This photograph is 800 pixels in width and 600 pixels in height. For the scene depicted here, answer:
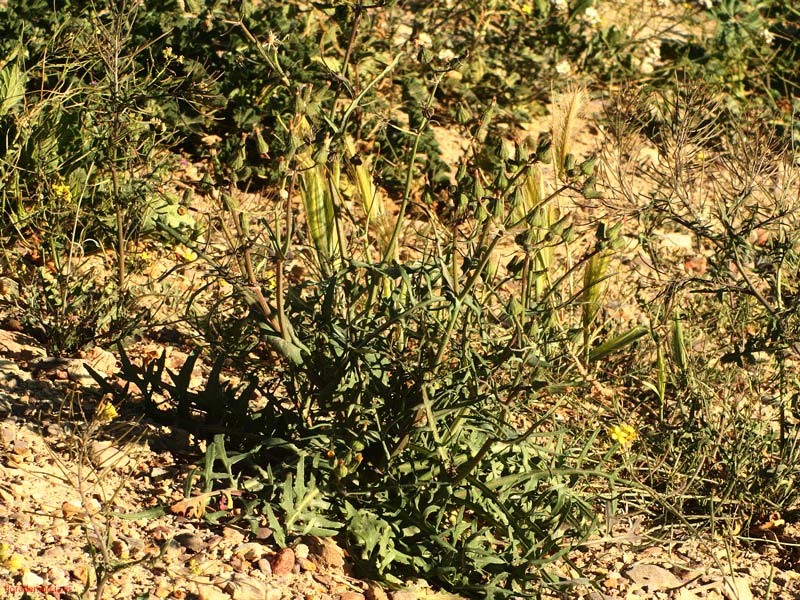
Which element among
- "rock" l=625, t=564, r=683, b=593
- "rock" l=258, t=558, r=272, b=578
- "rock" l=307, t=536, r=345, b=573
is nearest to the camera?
"rock" l=258, t=558, r=272, b=578

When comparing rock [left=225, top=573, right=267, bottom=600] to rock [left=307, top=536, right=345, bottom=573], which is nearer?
rock [left=225, top=573, right=267, bottom=600]

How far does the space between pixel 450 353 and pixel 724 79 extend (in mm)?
3606

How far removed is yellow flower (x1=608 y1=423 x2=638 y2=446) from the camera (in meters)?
3.22

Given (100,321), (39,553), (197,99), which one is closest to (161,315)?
(100,321)

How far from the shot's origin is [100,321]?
11.1 feet

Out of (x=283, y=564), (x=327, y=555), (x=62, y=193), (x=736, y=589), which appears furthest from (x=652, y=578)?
(x=62, y=193)

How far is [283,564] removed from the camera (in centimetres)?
264

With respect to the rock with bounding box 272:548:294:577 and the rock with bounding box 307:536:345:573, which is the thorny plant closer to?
the rock with bounding box 307:536:345:573

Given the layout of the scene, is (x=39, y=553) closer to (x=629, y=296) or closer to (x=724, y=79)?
(x=629, y=296)

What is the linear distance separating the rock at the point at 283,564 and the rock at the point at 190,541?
19 centimetres

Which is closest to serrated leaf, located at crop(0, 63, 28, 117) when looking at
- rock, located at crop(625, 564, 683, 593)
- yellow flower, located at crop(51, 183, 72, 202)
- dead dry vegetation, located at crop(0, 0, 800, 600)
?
dead dry vegetation, located at crop(0, 0, 800, 600)

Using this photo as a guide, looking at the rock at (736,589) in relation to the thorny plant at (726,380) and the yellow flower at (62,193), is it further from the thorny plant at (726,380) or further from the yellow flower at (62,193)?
the yellow flower at (62,193)

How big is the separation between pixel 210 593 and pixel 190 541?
205 mm

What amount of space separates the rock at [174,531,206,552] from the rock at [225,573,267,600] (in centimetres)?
13
